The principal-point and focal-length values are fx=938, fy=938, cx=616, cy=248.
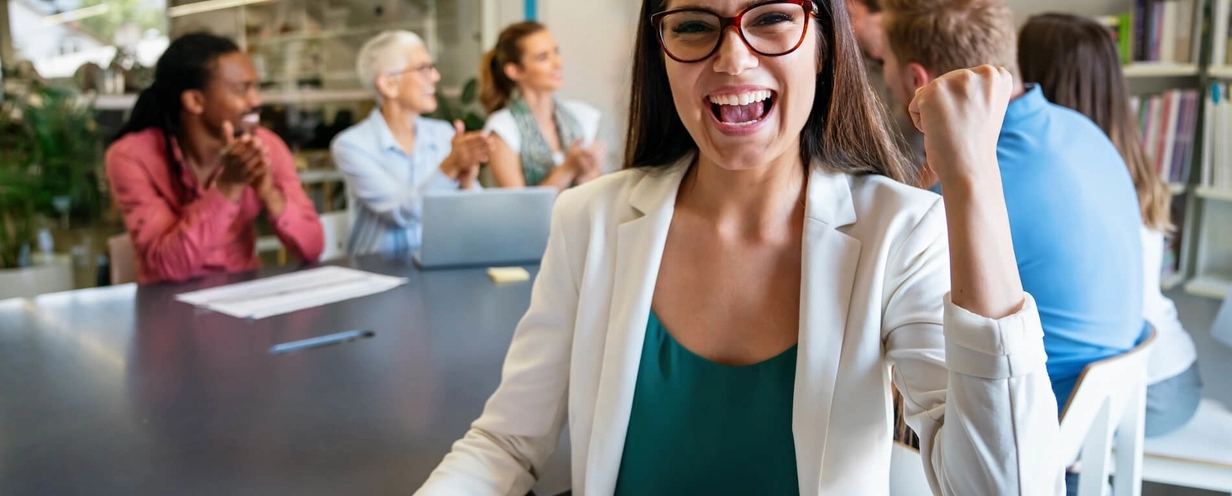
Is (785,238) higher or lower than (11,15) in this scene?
lower

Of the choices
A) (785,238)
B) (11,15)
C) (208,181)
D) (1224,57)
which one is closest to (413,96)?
(208,181)

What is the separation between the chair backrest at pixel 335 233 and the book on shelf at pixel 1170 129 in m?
2.99

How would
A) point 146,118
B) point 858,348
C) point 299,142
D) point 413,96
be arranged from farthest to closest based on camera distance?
point 299,142
point 413,96
point 146,118
point 858,348

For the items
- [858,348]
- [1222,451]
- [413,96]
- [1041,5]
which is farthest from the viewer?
[1041,5]

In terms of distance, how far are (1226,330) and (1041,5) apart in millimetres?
2389

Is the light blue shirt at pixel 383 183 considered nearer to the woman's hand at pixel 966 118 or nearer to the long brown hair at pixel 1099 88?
the long brown hair at pixel 1099 88

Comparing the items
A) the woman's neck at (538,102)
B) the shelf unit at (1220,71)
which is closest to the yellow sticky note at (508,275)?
the woman's neck at (538,102)

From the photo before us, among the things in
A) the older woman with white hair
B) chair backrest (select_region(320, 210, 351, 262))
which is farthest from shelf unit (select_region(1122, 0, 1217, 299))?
chair backrest (select_region(320, 210, 351, 262))

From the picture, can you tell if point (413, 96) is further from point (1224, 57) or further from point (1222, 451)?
point (1224, 57)

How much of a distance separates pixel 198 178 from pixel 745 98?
2.33 m

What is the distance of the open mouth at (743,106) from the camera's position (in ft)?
3.46

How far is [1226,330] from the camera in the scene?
2131 mm

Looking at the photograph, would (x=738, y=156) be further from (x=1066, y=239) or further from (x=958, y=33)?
(x=958, y=33)

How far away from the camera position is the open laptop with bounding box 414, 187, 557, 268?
2.42m
